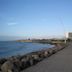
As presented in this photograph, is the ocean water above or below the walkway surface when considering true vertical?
below

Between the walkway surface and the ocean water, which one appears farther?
the ocean water

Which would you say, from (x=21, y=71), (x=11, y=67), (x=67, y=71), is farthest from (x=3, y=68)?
(x=67, y=71)

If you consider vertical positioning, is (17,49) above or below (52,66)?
below

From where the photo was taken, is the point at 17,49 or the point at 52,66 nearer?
the point at 52,66

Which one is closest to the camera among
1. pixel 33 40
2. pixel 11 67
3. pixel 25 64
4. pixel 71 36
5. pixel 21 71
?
Result: pixel 11 67

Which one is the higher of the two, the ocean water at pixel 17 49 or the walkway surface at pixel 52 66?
the walkway surface at pixel 52 66

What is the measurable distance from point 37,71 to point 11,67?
3.97 feet

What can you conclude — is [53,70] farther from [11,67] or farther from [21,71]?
[11,67]

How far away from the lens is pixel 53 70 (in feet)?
26.7

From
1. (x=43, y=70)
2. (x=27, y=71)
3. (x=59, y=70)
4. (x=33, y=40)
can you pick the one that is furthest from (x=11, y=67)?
(x=33, y=40)

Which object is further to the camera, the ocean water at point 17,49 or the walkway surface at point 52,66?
the ocean water at point 17,49

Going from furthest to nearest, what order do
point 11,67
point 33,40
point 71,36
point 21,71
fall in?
1. point 33,40
2. point 71,36
3. point 21,71
4. point 11,67

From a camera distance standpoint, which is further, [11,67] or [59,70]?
[59,70]

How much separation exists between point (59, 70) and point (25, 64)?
2.43 metres
